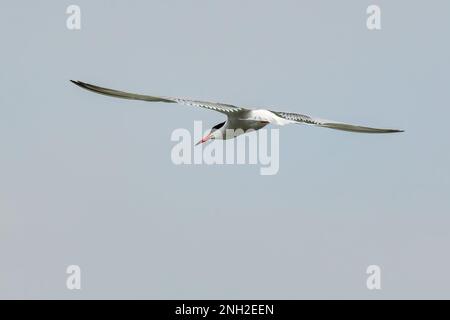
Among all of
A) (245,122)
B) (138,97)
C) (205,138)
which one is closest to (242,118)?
(245,122)

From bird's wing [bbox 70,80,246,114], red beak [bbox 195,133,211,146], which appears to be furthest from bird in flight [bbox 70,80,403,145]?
red beak [bbox 195,133,211,146]

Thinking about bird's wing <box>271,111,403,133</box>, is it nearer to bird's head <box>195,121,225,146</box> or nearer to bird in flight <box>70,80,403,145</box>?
bird in flight <box>70,80,403,145</box>

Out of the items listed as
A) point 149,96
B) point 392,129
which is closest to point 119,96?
point 149,96

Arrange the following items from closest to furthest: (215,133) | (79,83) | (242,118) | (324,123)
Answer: (79,83)
(324,123)
(242,118)
(215,133)

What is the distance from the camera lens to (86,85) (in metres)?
38.2

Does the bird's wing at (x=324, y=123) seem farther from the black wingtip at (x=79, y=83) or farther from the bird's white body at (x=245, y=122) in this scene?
the black wingtip at (x=79, y=83)

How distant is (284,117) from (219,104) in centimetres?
228

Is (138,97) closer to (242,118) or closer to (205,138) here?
(242,118)

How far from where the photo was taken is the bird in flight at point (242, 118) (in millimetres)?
38344

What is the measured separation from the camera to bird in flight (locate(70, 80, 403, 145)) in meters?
38.3

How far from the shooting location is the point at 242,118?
41.5 m

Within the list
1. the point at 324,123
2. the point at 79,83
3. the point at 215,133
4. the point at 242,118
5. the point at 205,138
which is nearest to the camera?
the point at 79,83

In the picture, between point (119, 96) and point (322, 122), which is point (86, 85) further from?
point (322, 122)
